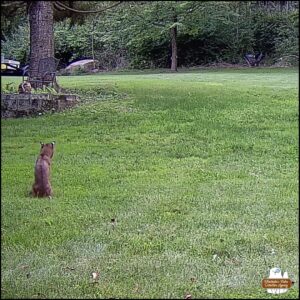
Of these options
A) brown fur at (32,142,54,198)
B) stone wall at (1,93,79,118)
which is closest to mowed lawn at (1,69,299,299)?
brown fur at (32,142,54,198)

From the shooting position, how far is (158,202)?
4500 mm

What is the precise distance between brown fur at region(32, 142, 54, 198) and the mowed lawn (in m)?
0.09

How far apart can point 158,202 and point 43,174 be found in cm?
91

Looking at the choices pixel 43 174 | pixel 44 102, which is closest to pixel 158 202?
pixel 43 174

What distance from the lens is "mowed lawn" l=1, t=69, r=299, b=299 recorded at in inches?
114

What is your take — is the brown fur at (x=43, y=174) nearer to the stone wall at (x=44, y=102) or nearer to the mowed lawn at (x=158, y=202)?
the mowed lawn at (x=158, y=202)

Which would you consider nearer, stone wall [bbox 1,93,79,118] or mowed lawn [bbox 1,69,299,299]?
mowed lawn [bbox 1,69,299,299]

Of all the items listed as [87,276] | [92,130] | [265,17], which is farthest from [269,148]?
[265,17]

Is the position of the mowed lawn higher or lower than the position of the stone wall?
lower

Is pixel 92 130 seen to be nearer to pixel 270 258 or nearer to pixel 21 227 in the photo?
pixel 21 227

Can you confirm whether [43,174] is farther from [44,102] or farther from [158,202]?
[44,102]

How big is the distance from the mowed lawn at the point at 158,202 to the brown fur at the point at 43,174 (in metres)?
0.09

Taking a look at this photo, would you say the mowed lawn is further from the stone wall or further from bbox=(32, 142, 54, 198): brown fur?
the stone wall

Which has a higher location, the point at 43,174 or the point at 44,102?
the point at 44,102
